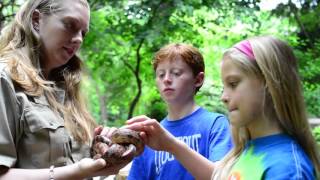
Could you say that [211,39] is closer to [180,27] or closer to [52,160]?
[180,27]

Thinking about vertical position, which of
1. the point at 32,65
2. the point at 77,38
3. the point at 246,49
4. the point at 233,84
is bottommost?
the point at 32,65

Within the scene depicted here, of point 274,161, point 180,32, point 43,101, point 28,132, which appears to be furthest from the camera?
point 180,32

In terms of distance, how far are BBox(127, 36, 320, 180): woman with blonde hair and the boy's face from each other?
0.68m

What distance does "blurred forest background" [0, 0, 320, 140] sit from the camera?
5898 millimetres

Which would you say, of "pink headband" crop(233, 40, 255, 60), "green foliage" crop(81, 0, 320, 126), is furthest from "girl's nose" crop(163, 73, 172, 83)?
"green foliage" crop(81, 0, 320, 126)

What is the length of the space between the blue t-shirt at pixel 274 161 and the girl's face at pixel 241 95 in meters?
0.09

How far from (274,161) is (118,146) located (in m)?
0.66

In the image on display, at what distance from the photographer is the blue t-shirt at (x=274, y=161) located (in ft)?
4.63

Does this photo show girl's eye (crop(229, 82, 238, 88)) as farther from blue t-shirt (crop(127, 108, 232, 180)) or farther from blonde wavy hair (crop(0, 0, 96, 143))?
blonde wavy hair (crop(0, 0, 96, 143))

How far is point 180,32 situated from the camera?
21.6ft

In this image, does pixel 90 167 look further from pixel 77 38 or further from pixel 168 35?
pixel 168 35

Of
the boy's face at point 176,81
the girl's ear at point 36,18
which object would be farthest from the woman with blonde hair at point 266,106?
the girl's ear at point 36,18

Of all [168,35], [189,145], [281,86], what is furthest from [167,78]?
[168,35]

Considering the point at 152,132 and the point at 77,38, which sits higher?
the point at 77,38
